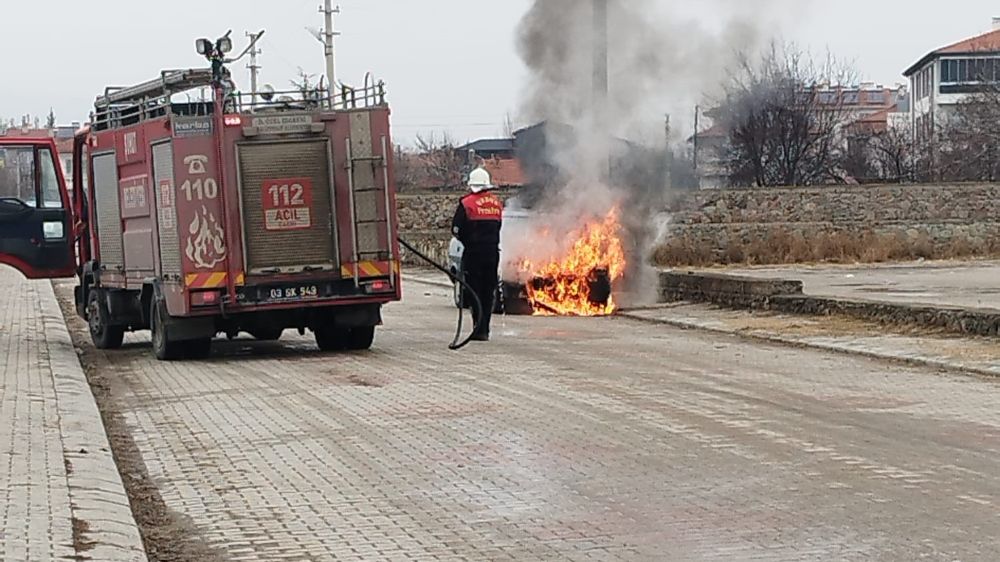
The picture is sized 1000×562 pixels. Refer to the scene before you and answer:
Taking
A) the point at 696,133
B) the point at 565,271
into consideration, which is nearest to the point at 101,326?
the point at 565,271

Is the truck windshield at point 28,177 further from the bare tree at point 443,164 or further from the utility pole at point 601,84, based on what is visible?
the bare tree at point 443,164

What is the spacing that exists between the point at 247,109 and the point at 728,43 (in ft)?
32.5

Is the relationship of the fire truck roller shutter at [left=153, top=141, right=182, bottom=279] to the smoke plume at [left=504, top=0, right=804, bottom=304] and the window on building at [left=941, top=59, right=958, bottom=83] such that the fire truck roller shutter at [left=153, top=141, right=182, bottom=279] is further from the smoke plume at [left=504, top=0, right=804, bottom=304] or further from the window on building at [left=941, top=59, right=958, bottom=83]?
the window on building at [left=941, top=59, right=958, bottom=83]

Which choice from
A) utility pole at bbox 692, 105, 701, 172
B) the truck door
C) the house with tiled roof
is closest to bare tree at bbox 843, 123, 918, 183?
the house with tiled roof

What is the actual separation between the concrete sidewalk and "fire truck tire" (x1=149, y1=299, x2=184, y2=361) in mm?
931

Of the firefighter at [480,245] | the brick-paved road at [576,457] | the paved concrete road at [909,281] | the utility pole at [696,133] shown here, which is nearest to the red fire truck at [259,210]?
the brick-paved road at [576,457]

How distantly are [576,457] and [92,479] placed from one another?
287 cm

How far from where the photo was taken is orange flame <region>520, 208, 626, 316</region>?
23047 millimetres

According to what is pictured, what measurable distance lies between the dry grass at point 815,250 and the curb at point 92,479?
26880mm

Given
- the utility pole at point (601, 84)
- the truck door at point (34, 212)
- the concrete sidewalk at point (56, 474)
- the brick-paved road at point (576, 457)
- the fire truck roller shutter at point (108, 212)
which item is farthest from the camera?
the utility pole at point (601, 84)

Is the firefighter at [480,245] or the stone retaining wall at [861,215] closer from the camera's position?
the firefighter at [480,245]

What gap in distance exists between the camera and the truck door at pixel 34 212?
Result: 60.0ft

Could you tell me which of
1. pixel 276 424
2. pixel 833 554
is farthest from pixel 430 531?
pixel 276 424

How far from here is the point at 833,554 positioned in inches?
257
